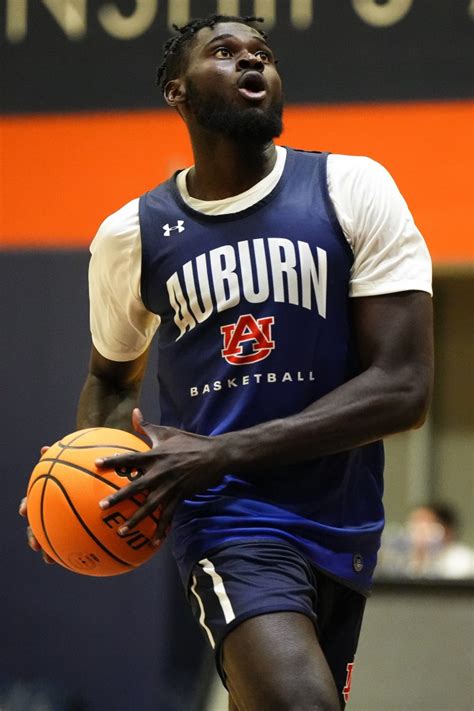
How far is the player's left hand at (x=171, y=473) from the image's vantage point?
275 centimetres

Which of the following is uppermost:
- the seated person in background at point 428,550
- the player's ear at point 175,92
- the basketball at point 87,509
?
the player's ear at point 175,92

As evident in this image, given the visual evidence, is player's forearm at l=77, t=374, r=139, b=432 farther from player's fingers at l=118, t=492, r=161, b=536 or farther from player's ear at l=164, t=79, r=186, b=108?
player's ear at l=164, t=79, r=186, b=108

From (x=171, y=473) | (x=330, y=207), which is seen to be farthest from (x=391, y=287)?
(x=171, y=473)

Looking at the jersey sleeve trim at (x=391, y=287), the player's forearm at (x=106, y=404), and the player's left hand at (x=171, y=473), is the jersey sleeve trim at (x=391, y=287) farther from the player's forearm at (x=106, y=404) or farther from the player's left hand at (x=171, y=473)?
the player's forearm at (x=106, y=404)

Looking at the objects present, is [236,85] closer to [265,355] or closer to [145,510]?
[265,355]

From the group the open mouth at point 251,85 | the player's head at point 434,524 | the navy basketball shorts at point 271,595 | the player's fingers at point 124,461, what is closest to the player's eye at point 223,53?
the open mouth at point 251,85

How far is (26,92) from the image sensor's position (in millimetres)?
7047

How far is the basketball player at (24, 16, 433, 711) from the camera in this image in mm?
2779

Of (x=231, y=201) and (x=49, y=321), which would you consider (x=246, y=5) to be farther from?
(x=231, y=201)

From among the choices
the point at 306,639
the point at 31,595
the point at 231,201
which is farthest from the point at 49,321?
the point at 306,639

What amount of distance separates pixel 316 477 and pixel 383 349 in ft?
1.25

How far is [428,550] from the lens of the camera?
719 cm

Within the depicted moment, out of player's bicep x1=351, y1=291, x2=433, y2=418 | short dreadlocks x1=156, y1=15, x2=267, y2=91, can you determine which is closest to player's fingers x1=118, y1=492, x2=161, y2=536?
player's bicep x1=351, y1=291, x2=433, y2=418

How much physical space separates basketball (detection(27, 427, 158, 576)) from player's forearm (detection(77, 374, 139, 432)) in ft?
1.38
